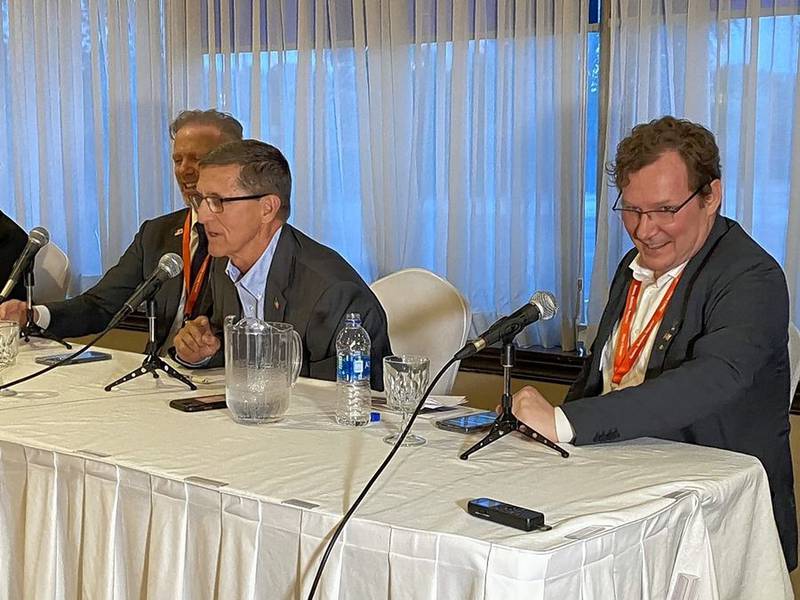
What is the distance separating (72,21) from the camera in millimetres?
4812

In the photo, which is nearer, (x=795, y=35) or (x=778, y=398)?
(x=778, y=398)

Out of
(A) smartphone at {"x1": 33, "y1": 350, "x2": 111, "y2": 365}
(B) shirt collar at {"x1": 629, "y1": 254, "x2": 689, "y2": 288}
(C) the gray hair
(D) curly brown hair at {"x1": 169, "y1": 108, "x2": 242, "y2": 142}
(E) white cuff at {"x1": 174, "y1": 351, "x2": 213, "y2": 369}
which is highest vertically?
(D) curly brown hair at {"x1": 169, "y1": 108, "x2": 242, "y2": 142}

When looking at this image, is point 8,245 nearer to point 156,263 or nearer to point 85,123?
point 156,263

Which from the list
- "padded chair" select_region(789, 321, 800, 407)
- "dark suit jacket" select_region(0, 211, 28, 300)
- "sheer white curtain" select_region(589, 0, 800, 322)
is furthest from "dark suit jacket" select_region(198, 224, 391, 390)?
"dark suit jacket" select_region(0, 211, 28, 300)

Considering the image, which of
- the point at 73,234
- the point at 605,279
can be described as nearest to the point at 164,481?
the point at 605,279

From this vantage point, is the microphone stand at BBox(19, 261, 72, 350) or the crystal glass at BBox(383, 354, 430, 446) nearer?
the crystal glass at BBox(383, 354, 430, 446)

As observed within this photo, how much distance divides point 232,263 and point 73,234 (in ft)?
7.27

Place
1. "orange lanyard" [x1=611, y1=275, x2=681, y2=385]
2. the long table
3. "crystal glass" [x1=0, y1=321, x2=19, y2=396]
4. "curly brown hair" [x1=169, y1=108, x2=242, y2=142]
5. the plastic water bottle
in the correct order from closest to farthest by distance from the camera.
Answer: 1. the long table
2. the plastic water bottle
3. "orange lanyard" [x1=611, y1=275, x2=681, y2=385]
4. "crystal glass" [x1=0, y1=321, x2=19, y2=396]
5. "curly brown hair" [x1=169, y1=108, x2=242, y2=142]

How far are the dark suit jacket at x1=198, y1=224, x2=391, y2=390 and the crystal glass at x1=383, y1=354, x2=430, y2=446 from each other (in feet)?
1.96

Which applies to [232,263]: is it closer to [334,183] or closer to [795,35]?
[334,183]

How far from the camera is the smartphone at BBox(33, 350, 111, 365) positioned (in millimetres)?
2893

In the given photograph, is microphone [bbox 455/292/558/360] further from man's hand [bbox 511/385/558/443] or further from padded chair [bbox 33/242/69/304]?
padded chair [bbox 33/242/69/304]

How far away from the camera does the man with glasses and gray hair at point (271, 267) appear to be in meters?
2.77

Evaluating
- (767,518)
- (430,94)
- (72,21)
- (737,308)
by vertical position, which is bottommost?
(767,518)
